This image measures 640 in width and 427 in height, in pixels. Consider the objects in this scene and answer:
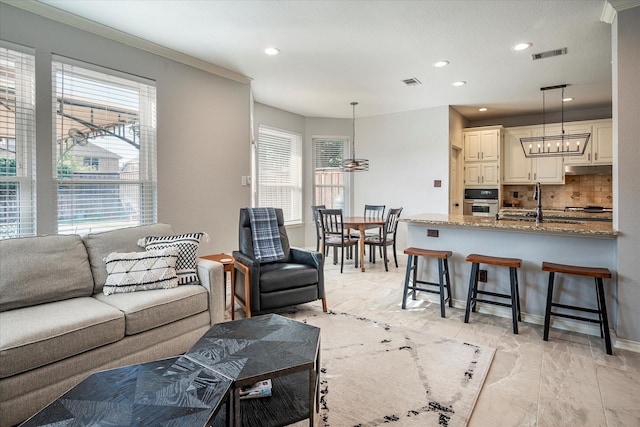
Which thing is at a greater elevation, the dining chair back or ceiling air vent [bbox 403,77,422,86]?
ceiling air vent [bbox 403,77,422,86]

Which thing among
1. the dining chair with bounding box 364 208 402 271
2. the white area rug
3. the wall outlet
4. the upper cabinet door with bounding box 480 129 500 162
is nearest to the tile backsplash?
the upper cabinet door with bounding box 480 129 500 162

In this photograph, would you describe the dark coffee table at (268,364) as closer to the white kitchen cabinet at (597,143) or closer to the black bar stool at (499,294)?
the black bar stool at (499,294)

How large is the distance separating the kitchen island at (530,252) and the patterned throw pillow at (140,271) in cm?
242

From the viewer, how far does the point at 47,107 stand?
2.77 m

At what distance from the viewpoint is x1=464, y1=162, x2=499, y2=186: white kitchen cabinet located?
634cm

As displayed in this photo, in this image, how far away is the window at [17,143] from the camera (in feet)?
8.47

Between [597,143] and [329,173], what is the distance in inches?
183

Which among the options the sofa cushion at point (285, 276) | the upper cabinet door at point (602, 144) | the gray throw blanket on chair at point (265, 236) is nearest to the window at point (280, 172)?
the gray throw blanket on chair at point (265, 236)

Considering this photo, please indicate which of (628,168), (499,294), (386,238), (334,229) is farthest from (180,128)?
(628,168)

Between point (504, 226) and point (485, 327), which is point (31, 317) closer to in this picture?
point (485, 327)

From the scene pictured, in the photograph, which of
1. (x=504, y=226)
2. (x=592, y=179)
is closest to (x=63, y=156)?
(x=504, y=226)

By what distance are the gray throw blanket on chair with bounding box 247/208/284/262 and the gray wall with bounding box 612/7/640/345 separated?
297 cm

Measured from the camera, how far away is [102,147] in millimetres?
3141

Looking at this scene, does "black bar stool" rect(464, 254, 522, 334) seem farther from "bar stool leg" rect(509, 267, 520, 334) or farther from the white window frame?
the white window frame
